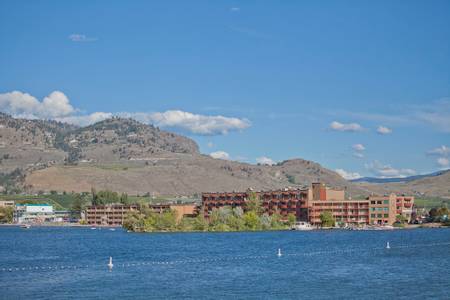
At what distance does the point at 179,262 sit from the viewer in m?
89.2

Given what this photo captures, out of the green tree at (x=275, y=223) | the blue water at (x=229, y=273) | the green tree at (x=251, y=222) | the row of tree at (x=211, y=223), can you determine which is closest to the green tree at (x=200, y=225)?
the row of tree at (x=211, y=223)

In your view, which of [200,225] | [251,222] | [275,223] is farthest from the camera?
[275,223]

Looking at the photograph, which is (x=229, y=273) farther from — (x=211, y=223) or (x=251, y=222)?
(x=251, y=222)

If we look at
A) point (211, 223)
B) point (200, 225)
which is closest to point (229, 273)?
point (200, 225)

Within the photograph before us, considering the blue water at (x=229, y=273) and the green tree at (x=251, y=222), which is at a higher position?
the green tree at (x=251, y=222)

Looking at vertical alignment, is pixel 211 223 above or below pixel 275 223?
below

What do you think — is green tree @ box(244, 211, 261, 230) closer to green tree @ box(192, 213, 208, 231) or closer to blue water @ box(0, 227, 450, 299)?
green tree @ box(192, 213, 208, 231)

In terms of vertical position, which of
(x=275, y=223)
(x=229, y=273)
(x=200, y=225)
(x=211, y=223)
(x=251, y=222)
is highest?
(x=251, y=222)

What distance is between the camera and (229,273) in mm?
75500

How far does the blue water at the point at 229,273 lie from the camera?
59.9 metres

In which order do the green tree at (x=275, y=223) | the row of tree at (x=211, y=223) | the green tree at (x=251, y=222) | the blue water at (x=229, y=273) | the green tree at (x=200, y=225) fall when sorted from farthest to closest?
the green tree at (x=275, y=223) → the green tree at (x=251, y=222) → the green tree at (x=200, y=225) → the row of tree at (x=211, y=223) → the blue water at (x=229, y=273)

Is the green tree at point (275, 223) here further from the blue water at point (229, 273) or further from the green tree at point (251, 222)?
the blue water at point (229, 273)

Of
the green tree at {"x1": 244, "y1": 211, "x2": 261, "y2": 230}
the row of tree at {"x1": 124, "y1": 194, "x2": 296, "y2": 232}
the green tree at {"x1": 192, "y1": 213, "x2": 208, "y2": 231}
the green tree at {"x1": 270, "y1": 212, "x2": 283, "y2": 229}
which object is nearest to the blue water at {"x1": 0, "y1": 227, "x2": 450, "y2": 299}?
the row of tree at {"x1": 124, "y1": 194, "x2": 296, "y2": 232}

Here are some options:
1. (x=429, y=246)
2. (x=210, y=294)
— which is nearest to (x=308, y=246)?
(x=429, y=246)
